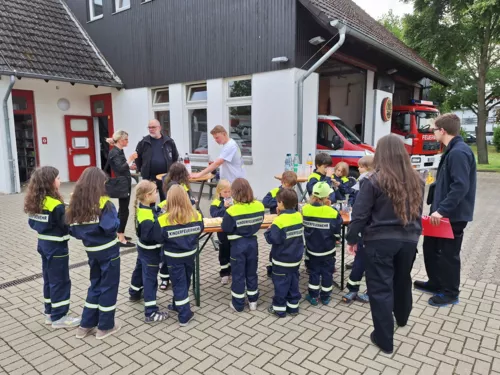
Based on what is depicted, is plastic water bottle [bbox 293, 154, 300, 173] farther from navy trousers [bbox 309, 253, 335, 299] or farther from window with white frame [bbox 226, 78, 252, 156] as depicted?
navy trousers [bbox 309, 253, 335, 299]

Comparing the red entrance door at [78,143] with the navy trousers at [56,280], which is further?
the red entrance door at [78,143]

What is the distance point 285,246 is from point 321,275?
25.5 inches

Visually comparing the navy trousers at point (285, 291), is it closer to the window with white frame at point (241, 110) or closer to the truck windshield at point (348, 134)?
the window with white frame at point (241, 110)

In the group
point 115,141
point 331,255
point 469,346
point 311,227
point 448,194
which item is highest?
point 115,141

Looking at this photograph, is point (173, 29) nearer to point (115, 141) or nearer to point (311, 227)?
point (115, 141)

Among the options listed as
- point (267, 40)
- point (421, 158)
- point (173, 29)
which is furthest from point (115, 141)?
point (421, 158)

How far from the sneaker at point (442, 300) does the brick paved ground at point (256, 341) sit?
0.07 meters

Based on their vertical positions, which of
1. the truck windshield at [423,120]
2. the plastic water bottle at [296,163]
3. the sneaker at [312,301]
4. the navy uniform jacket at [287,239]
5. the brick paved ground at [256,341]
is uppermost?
the truck windshield at [423,120]

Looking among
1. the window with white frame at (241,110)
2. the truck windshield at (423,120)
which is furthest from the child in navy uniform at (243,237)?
the truck windshield at (423,120)

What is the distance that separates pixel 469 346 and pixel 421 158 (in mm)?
Result: 8910

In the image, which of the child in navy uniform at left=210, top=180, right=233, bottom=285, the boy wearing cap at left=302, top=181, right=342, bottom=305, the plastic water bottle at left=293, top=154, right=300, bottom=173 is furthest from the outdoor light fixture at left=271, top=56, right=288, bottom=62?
the boy wearing cap at left=302, top=181, right=342, bottom=305

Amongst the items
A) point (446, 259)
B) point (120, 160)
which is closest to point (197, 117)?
point (120, 160)

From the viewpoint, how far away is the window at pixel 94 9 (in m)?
12.0

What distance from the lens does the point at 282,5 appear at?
25.3 feet
